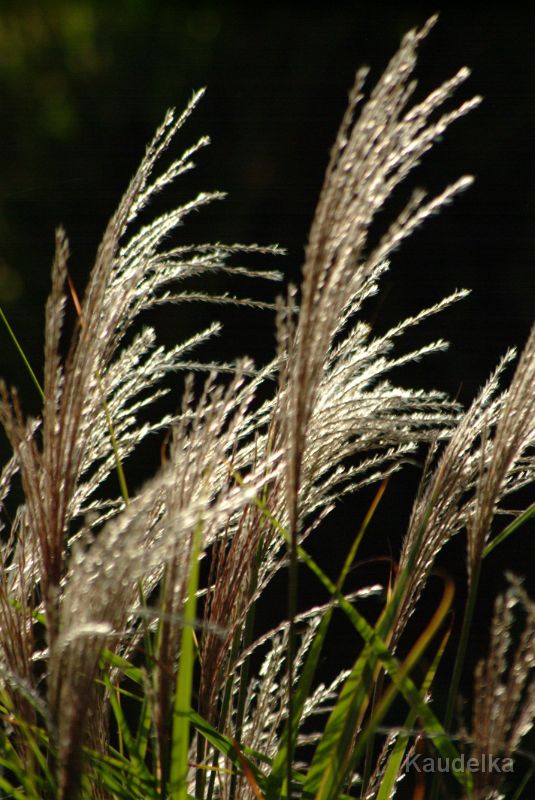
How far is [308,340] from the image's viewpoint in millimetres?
764

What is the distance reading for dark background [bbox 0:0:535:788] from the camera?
2705 millimetres

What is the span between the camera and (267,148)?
2766 millimetres

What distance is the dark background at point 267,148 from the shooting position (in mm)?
2705

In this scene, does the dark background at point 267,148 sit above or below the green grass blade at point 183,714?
above

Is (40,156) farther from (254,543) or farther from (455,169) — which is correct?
(254,543)

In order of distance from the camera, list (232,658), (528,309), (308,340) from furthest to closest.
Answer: (528,309), (232,658), (308,340)

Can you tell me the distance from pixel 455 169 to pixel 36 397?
4.92 ft

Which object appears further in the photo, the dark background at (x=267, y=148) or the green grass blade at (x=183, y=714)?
the dark background at (x=267, y=148)

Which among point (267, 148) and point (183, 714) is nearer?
point (183, 714)

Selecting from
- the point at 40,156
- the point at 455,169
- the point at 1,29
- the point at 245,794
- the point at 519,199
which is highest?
the point at 1,29

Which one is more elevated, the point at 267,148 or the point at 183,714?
the point at 267,148

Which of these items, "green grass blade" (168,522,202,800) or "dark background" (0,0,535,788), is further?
"dark background" (0,0,535,788)

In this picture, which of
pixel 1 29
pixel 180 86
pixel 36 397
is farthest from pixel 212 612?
pixel 1 29

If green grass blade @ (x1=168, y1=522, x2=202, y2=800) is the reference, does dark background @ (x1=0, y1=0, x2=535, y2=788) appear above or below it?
above
